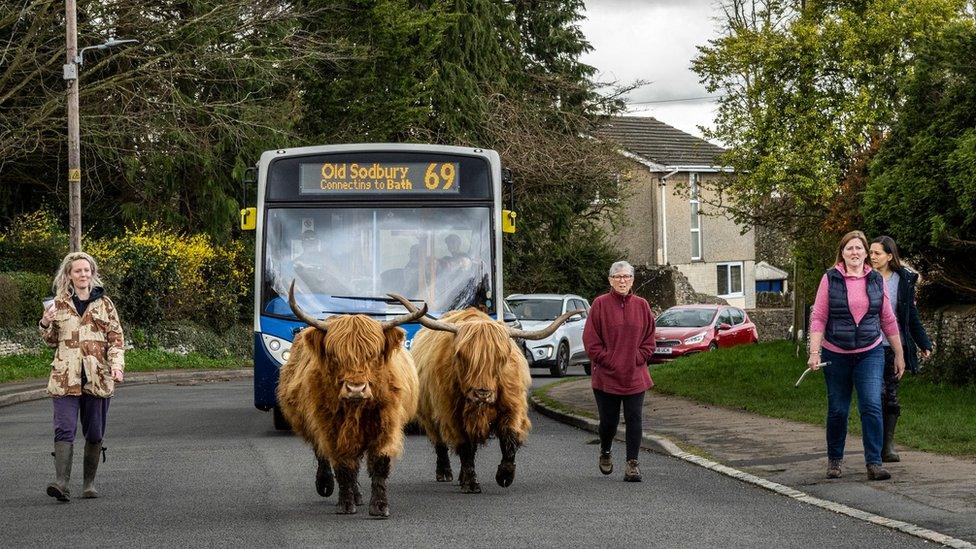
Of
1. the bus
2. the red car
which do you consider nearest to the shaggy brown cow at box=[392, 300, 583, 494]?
the bus

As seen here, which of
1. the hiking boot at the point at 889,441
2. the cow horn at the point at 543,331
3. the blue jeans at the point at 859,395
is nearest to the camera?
the blue jeans at the point at 859,395

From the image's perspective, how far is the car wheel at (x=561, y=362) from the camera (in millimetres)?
31422

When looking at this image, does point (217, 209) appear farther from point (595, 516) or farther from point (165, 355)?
point (595, 516)

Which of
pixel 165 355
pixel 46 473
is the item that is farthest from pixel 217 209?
pixel 46 473

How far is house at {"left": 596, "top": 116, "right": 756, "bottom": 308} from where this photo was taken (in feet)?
193

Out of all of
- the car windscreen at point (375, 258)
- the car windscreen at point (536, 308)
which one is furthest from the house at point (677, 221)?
the car windscreen at point (375, 258)

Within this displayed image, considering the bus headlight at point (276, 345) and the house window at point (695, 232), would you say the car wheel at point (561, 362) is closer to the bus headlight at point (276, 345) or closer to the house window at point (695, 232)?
the bus headlight at point (276, 345)

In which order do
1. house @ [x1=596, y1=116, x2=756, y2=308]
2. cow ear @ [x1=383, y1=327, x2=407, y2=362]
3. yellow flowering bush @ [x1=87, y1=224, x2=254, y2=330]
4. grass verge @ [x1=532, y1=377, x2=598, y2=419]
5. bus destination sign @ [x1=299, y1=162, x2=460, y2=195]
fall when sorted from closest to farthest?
cow ear @ [x1=383, y1=327, x2=407, y2=362] → bus destination sign @ [x1=299, y1=162, x2=460, y2=195] → grass verge @ [x1=532, y1=377, x2=598, y2=419] → yellow flowering bush @ [x1=87, y1=224, x2=254, y2=330] → house @ [x1=596, y1=116, x2=756, y2=308]

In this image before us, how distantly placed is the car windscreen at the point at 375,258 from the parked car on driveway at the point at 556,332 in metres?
13.5

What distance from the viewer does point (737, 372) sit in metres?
23.7

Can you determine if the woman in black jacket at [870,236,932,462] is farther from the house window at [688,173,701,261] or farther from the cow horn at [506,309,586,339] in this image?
the house window at [688,173,701,261]

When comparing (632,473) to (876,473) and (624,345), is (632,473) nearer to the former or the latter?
(624,345)

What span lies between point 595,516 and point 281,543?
2235 millimetres

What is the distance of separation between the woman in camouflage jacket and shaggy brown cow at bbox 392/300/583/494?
2506 mm
